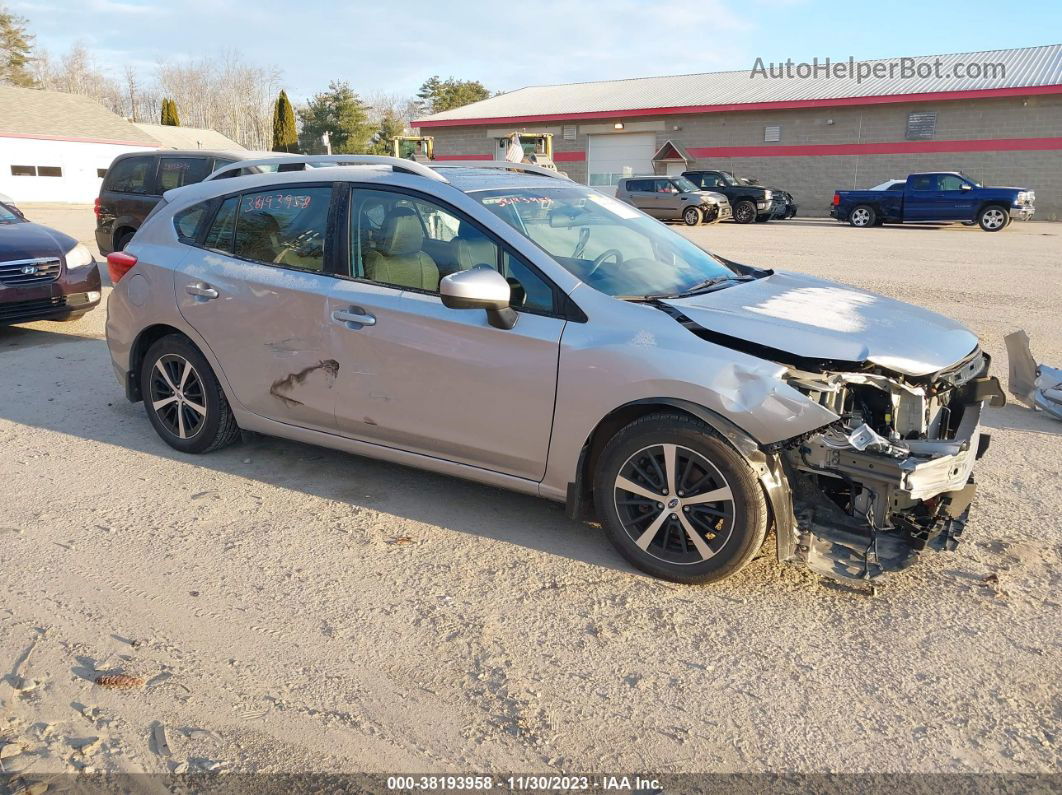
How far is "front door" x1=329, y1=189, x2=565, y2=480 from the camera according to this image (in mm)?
3936

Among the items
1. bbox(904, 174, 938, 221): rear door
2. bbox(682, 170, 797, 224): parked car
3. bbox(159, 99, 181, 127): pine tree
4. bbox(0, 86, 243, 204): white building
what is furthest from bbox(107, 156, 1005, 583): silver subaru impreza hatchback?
bbox(159, 99, 181, 127): pine tree

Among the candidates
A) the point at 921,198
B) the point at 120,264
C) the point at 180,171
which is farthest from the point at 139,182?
the point at 921,198

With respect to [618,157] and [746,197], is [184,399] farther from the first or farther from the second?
[618,157]

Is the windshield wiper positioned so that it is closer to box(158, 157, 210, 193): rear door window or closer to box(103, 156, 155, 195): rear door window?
box(158, 157, 210, 193): rear door window

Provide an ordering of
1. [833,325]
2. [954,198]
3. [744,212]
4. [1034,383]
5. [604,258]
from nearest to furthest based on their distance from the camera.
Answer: [833,325]
[604,258]
[1034,383]
[954,198]
[744,212]

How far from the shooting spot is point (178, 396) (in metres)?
5.30

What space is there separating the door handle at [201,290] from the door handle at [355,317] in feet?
3.23

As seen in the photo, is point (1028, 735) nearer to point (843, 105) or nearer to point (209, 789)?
point (209, 789)

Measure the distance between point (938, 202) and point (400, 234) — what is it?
81.4 ft

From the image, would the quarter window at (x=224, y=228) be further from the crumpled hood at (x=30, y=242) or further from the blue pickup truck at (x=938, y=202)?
the blue pickup truck at (x=938, y=202)

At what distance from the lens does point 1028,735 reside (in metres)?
2.75

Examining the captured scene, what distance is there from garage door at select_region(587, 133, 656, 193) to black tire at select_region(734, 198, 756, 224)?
1080cm

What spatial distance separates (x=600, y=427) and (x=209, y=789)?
6.90 feet

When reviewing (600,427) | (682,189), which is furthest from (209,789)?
(682,189)
